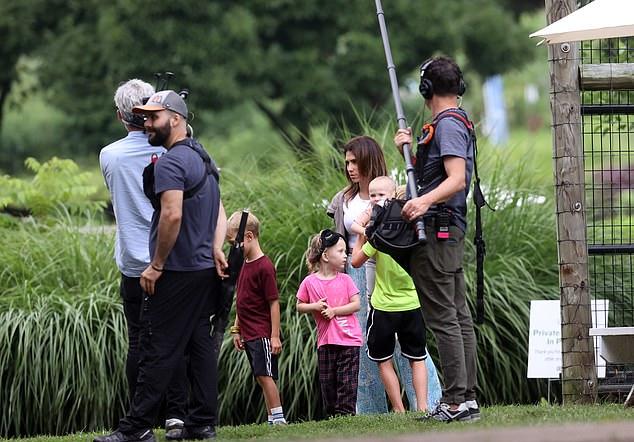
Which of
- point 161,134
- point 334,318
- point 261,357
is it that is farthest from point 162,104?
point 334,318

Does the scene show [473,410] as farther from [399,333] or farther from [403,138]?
[403,138]

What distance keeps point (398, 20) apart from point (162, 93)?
1625 cm

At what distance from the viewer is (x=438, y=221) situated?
6.56 metres

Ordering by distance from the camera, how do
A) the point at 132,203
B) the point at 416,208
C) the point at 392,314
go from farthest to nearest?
the point at 392,314
the point at 132,203
the point at 416,208

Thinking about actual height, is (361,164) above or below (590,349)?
above

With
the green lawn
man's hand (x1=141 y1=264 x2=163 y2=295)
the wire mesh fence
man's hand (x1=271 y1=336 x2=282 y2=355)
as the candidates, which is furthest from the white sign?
man's hand (x1=141 y1=264 x2=163 y2=295)

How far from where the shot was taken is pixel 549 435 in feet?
16.3

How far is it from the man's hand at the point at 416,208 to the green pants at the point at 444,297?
0.77ft

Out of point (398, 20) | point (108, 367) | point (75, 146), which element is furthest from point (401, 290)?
point (75, 146)

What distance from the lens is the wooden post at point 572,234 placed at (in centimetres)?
831

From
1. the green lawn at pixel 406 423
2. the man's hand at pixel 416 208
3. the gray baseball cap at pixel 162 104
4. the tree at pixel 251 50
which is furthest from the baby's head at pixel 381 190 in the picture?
the tree at pixel 251 50

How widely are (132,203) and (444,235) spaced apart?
1804 mm

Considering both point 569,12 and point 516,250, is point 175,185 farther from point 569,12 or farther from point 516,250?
point 516,250

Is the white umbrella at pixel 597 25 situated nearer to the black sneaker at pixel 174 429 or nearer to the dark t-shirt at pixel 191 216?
the dark t-shirt at pixel 191 216
